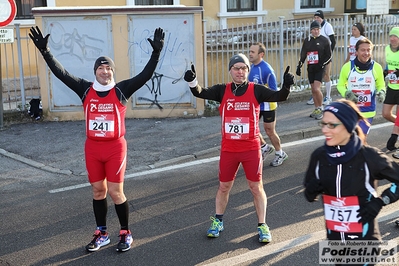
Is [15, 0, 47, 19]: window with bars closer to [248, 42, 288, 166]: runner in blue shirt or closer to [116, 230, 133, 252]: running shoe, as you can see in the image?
[248, 42, 288, 166]: runner in blue shirt

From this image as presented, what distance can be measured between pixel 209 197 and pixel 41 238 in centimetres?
222

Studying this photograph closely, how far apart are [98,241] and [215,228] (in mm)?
1242

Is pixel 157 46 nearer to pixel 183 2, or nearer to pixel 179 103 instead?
pixel 179 103

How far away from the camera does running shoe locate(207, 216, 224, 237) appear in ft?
19.2

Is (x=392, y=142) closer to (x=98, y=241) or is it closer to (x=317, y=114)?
(x=317, y=114)

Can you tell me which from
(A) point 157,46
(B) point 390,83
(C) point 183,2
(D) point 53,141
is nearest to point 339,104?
(A) point 157,46

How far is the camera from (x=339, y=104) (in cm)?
386

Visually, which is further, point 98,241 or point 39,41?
point 39,41

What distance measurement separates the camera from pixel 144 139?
407 inches

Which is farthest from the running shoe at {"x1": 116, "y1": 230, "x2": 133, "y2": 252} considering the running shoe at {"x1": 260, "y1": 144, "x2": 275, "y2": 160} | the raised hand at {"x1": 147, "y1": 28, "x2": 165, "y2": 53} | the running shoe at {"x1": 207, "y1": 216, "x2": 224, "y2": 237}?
the running shoe at {"x1": 260, "y1": 144, "x2": 275, "y2": 160}

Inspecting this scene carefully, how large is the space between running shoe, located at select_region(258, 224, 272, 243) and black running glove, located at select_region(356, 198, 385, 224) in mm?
2019

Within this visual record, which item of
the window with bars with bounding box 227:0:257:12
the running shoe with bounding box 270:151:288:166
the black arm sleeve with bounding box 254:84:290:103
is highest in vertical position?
the window with bars with bounding box 227:0:257:12

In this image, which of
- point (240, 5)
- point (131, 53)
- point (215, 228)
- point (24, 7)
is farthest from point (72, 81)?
point (240, 5)

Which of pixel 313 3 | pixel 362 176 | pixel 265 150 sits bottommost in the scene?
pixel 265 150
